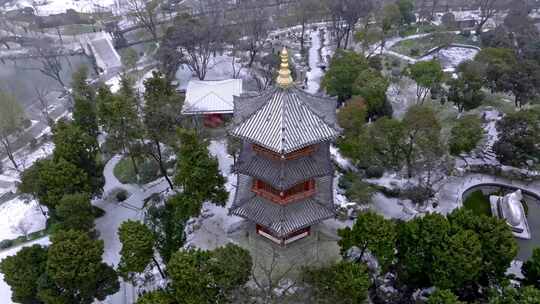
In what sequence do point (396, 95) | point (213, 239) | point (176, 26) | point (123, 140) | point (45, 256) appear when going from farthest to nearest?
point (176, 26), point (396, 95), point (123, 140), point (213, 239), point (45, 256)

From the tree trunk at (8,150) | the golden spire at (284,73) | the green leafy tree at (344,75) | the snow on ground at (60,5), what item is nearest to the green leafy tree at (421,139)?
the green leafy tree at (344,75)

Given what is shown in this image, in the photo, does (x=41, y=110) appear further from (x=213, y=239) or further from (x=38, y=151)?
(x=213, y=239)

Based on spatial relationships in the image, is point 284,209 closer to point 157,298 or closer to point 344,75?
point 157,298

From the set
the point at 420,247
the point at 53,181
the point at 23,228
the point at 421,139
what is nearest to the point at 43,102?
the point at 23,228

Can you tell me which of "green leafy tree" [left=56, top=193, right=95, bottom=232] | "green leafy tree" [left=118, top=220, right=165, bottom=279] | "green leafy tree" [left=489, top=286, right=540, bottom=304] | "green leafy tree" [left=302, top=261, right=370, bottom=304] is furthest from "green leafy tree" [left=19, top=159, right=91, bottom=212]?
"green leafy tree" [left=489, top=286, right=540, bottom=304]

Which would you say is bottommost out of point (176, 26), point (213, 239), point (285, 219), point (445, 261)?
point (213, 239)

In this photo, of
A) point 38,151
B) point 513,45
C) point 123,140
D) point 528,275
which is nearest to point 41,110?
point 38,151
